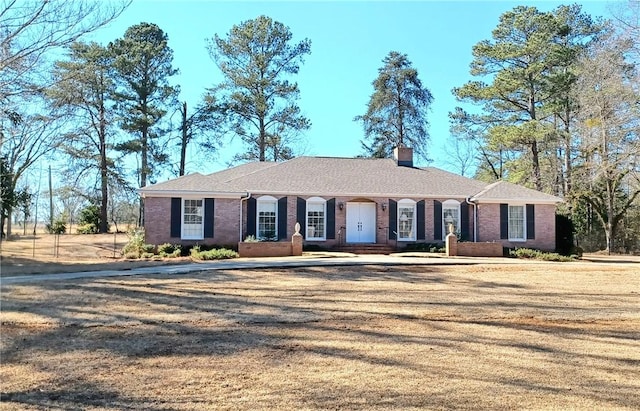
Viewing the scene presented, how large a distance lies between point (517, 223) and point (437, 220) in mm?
3664

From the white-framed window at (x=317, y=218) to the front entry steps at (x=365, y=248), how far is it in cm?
93

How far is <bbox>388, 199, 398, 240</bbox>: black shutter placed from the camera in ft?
69.2

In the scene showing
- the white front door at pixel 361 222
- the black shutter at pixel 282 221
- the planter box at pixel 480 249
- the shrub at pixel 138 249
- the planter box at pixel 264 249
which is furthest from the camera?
the white front door at pixel 361 222

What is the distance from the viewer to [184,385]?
4930 millimetres

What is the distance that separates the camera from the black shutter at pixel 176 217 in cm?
1916

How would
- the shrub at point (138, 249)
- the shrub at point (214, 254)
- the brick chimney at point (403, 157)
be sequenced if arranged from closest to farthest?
1. the shrub at point (214, 254)
2. the shrub at point (138, 249)
3. the brick chimney at point (403, 157)

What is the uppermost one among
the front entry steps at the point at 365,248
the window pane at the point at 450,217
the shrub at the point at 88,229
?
the window pane at the point at 450,217

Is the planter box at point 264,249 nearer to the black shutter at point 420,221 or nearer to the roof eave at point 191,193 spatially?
the roof eave at point 191,193

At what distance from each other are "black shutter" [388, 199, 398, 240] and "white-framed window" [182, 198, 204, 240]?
8.17 m

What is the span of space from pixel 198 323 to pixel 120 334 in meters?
1.14

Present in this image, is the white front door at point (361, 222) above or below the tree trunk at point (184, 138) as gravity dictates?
below

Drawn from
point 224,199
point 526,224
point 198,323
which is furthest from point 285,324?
point 526,224

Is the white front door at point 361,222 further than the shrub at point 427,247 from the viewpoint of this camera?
Yes

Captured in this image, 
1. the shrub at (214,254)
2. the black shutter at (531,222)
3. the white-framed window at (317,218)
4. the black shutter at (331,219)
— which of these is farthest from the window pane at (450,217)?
the shrub at (214,254)
